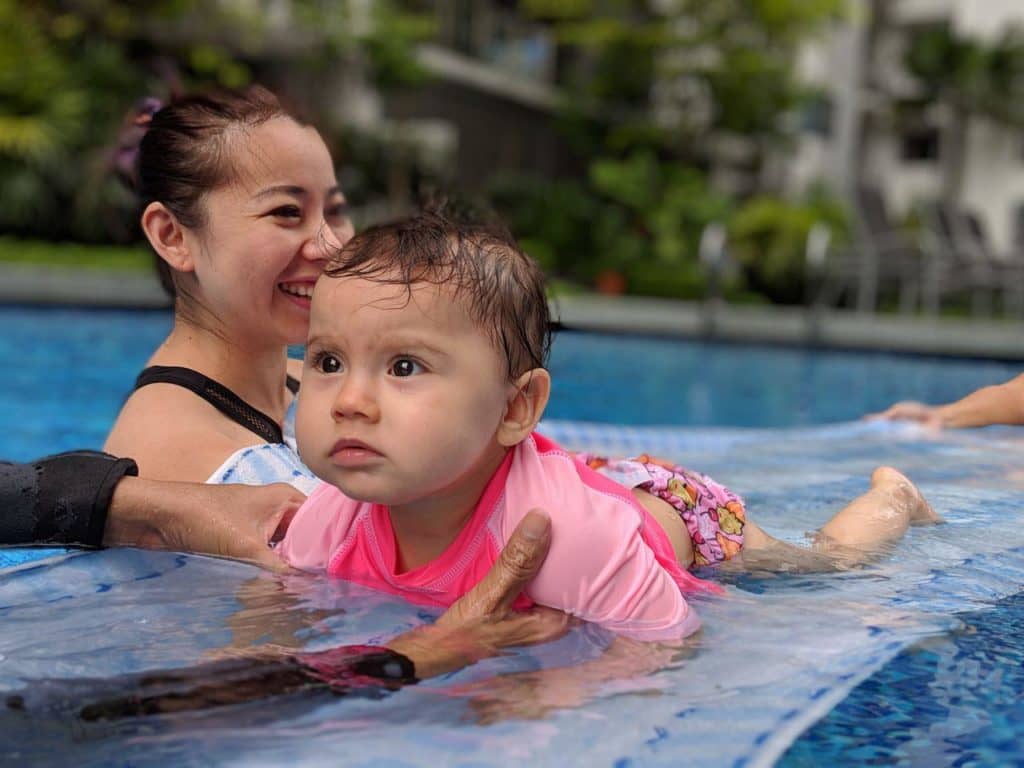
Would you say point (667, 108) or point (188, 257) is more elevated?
point (667, 108)

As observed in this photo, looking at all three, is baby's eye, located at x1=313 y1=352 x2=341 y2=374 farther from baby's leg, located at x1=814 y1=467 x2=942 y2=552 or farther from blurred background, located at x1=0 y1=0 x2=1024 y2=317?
blurred background, located at x1=0 y1=0 x2=1024 y2=317

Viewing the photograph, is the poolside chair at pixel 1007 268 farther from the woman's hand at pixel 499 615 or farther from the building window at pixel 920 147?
the building window at pixel 920 147

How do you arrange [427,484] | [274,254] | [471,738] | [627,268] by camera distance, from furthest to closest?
[627,268], [274,254], [427,484], [471,738]

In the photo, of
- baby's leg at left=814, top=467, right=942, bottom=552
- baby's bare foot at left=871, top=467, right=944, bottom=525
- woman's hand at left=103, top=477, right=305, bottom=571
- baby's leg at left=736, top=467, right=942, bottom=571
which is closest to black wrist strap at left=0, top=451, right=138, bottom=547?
woman's hand at left=103, top=477, right=305, bottom=571

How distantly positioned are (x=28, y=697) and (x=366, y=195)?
18110 millimetres

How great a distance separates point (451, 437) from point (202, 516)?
A: 72cm

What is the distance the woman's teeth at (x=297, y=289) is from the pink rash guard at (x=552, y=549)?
700 millimetres

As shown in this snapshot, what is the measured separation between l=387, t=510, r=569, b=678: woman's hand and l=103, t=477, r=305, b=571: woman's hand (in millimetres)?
580

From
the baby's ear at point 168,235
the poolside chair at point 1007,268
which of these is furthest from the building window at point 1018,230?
the baby's ear at point 168,235

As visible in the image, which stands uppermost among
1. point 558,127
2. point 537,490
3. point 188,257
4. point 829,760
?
point 558,127

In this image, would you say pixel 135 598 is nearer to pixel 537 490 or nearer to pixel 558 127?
pixel 537 490

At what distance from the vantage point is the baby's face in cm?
188

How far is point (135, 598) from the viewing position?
2.15m

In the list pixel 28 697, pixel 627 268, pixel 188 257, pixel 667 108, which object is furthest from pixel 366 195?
pixel 28 697
